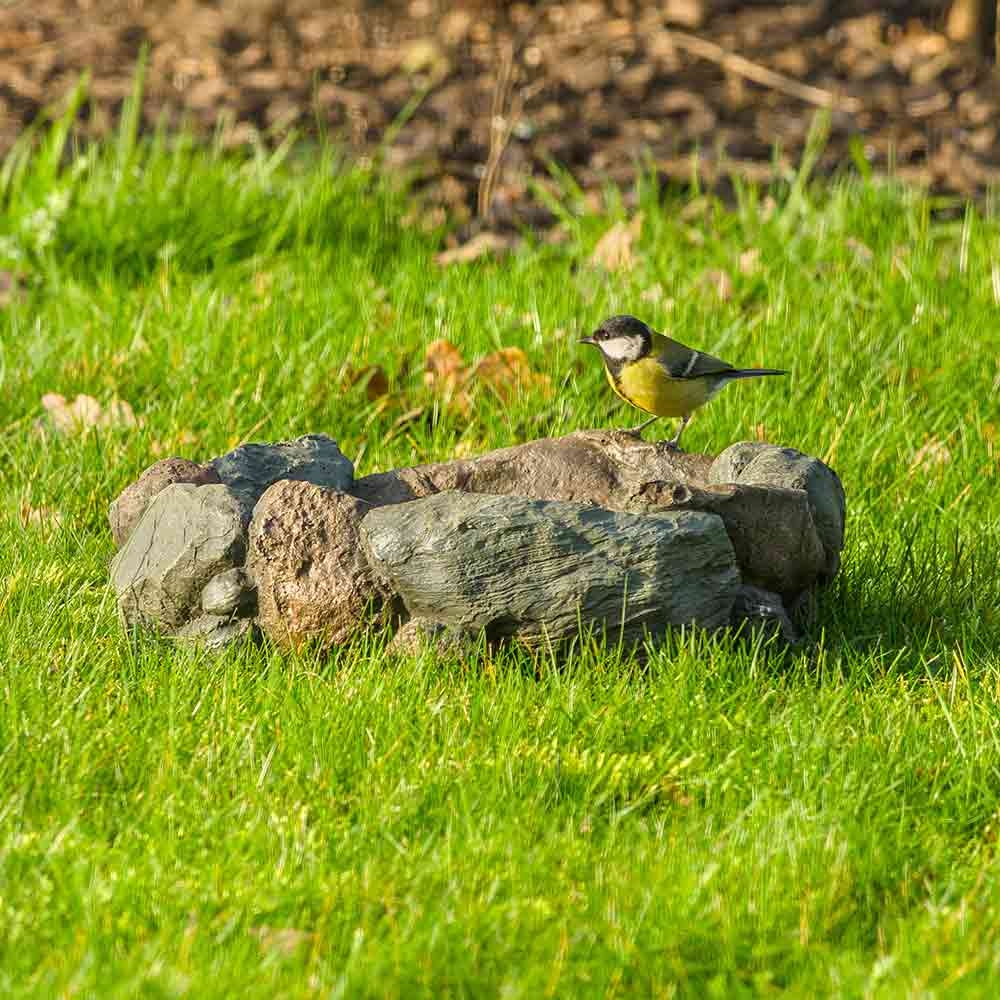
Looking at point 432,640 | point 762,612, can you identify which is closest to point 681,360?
point 762,612

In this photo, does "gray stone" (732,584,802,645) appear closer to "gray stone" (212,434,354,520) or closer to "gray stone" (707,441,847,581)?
"gray stone" (707,441,847,581)

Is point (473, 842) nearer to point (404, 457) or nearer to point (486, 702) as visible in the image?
point (486, 702)

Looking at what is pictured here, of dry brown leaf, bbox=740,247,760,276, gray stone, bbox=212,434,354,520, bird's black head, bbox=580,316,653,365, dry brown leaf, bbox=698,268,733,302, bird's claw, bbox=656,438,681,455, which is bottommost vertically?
dry brown leaf, bbox=698,268,733,302

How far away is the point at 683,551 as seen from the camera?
3668 millimetres

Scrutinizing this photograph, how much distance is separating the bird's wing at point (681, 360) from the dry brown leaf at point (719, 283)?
160 cm

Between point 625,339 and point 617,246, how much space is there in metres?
2.28

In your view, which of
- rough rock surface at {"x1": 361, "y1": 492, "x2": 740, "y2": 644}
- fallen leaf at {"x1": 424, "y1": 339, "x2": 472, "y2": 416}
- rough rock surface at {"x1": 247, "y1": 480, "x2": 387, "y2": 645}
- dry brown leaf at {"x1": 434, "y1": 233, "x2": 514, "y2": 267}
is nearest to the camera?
rough rock surface at {"x1": 361, "y1": 492, "x2": 740, "y2": 644}

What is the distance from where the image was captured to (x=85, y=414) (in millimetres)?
5531

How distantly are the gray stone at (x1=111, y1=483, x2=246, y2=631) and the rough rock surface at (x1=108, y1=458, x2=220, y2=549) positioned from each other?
13 cm

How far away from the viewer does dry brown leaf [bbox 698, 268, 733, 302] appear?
6.36m

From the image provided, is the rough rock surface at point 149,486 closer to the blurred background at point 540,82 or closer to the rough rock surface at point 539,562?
the rough rock surface at point 539,562

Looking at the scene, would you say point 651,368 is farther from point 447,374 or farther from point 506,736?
point 506,736

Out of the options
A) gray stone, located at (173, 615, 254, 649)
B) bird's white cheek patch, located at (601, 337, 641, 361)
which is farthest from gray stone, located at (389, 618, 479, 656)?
bird's white cheek patch, located at (601, 337, 641, 361)

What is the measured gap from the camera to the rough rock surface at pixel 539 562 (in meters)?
3.62
